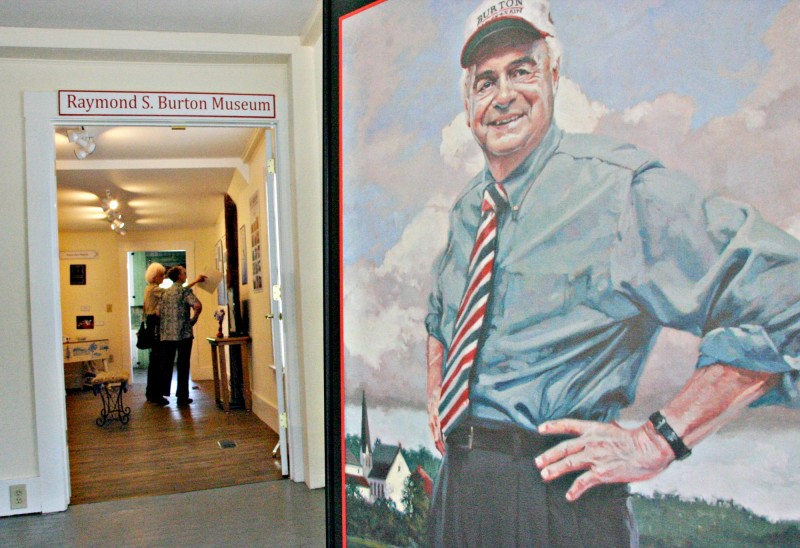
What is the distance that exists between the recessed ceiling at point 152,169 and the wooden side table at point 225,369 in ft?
6.09

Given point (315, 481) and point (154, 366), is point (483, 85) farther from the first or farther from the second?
point (154, 366)

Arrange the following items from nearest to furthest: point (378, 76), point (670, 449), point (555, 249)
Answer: point (670, 449) → point (555, 249) → point (378, 76)

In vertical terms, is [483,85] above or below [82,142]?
below

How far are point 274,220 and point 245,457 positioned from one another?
6.65 feet

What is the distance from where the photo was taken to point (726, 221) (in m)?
1.22

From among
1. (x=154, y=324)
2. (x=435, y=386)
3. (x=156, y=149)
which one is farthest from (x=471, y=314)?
(x=154, y=324)

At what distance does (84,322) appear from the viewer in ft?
49.2

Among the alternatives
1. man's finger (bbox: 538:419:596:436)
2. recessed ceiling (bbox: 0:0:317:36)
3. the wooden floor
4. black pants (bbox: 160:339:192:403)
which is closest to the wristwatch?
man's finger (bbox: 538:419:596:436)

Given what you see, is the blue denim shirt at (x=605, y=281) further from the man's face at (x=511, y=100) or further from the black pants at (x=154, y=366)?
the black pants at (x=154, y=366)

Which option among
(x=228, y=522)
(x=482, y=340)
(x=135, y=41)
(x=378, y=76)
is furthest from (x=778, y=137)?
(x=135, y=41)

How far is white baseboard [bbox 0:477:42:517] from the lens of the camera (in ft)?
15.2

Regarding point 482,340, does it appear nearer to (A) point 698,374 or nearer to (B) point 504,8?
(A) point 698,374

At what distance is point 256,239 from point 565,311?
6.98 meters

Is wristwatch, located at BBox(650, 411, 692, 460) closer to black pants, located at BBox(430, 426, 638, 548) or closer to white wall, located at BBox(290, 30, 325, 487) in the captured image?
black pants, located at BBox(430, 426, 638, 548)
